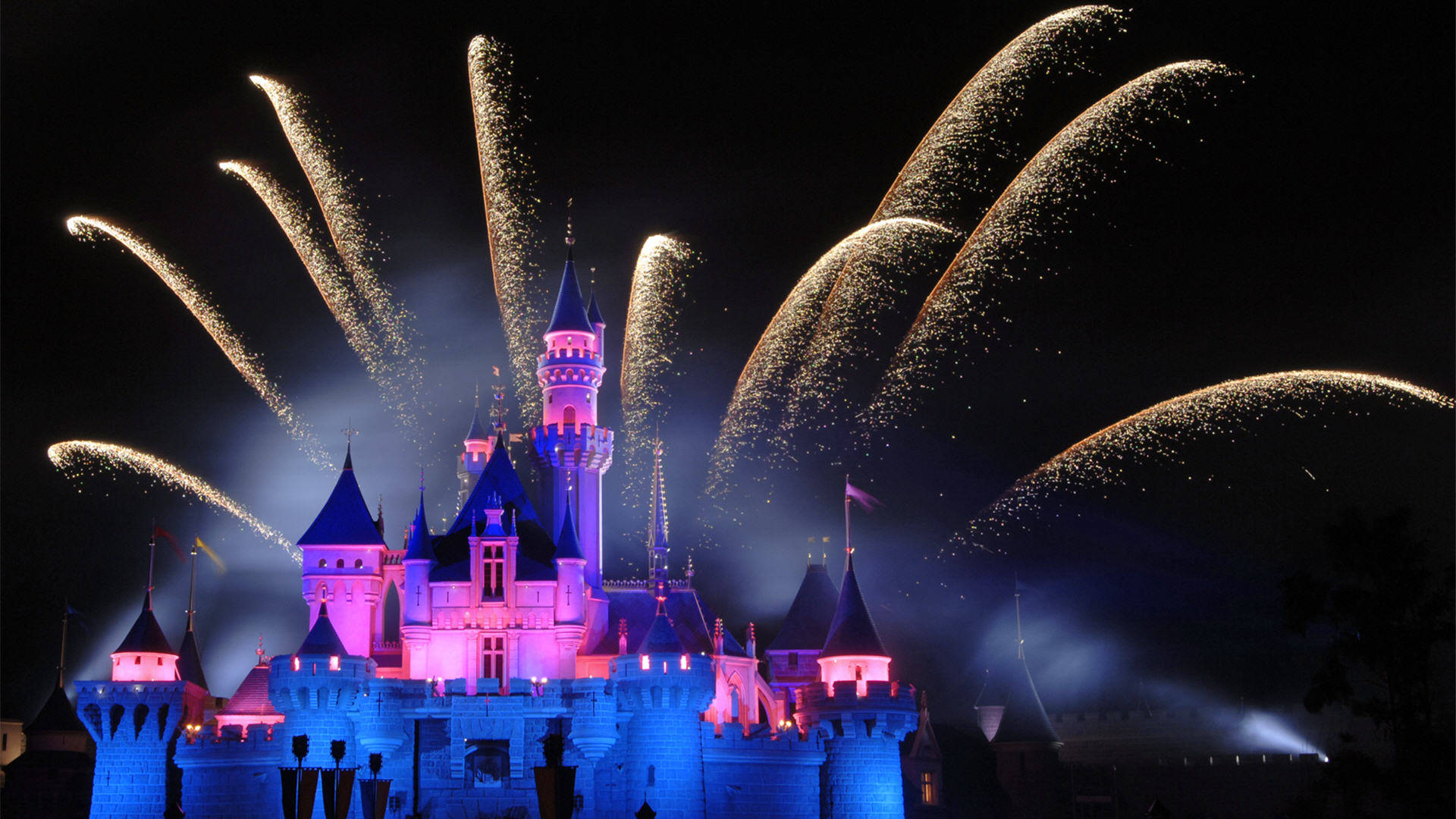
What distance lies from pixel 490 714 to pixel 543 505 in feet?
39.9

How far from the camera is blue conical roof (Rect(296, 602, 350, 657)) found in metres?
56.5

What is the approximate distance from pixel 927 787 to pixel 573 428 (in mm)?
21816

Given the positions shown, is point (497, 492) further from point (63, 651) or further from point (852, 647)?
point (63, 651)

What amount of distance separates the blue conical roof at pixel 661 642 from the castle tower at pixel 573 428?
22.7ft

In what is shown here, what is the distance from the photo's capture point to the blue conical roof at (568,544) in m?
60.9

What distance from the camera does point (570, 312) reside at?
67000 millimetres

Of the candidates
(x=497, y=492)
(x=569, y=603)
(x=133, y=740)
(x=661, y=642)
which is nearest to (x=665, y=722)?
(x=661, y=642)

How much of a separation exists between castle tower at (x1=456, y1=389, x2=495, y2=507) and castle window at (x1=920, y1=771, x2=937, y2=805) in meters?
24.5

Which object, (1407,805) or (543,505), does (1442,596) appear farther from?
(543,505)

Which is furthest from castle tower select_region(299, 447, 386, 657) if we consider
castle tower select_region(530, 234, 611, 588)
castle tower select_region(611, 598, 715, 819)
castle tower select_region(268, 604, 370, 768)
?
castle tower select_region(611, 598, 715, 819)

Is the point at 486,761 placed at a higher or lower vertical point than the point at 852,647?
lower

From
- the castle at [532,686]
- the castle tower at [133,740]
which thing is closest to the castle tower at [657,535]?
the castle at [532,686]

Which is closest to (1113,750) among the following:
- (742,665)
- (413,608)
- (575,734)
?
(742,665)

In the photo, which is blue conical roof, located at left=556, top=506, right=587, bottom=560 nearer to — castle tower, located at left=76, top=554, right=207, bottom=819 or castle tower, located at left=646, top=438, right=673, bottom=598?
castle tower, located at left=646, top=438, right=673, bottom=598
